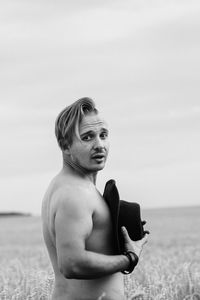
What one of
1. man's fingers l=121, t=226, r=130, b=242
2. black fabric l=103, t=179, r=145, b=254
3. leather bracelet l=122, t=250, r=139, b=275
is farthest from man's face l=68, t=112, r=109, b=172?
leather bracelet l=122, t=250, r=139, b=275

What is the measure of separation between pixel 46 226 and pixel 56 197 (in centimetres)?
25

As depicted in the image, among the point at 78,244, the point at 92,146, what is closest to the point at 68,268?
the point at 78,244

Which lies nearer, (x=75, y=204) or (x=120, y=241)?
(x=75, y=204)

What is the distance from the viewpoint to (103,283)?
3318mm

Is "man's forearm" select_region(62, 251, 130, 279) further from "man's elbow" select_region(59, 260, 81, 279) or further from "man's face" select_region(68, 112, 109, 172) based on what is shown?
"man's face" select_region(68, 112, 109, 172)

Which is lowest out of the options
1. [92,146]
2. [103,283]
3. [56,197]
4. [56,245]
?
[103,283]

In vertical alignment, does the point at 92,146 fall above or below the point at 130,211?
above

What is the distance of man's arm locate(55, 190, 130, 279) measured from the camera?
10.2 ft

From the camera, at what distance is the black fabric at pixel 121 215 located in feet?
10.8

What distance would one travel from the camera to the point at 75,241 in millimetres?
3107

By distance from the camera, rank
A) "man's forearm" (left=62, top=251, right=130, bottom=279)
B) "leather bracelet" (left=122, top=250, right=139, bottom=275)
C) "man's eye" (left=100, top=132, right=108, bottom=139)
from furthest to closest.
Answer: "man's eye" (left=100, top=132, right=108, bottom=139) < "leather bracelet" (left=122, top=250, right=139, bottom=275) < "man's forearm" (left=62, top=251, right=130, bottom=279)

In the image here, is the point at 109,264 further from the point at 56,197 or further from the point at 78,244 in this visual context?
the point at 56,197

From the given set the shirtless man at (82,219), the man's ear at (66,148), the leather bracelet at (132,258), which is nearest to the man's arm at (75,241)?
the shirtless man at (82,219)

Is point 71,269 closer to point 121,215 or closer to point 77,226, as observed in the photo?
point 77,226
